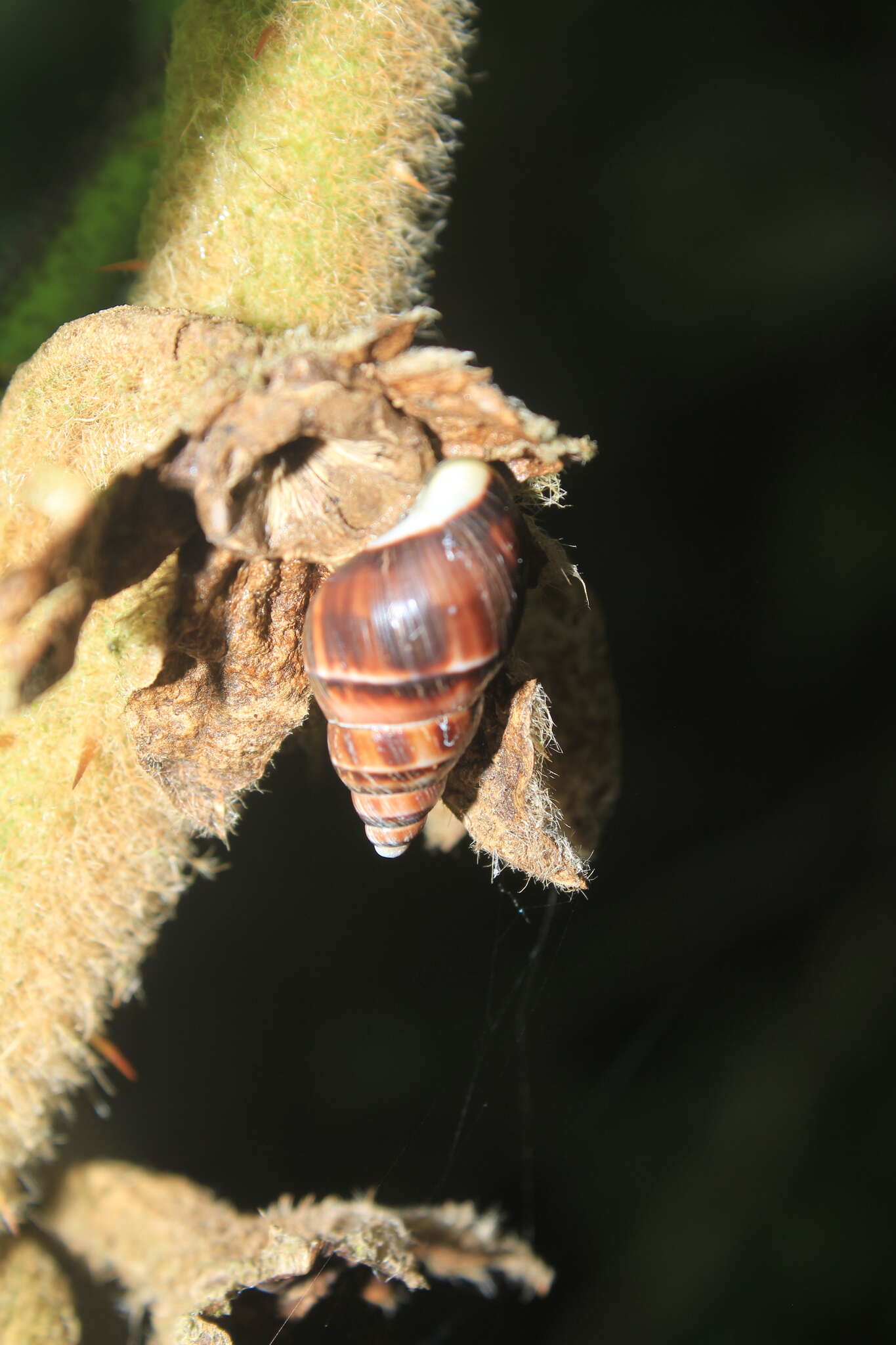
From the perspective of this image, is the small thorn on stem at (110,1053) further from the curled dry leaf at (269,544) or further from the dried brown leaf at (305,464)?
the dried brown leaf at (305,464)

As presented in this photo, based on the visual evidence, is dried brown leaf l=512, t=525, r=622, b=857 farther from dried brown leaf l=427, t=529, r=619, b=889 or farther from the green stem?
the green stem

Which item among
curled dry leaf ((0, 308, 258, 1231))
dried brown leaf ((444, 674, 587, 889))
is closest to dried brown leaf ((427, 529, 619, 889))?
dried brown leaf ((444, 674, 587, 889))

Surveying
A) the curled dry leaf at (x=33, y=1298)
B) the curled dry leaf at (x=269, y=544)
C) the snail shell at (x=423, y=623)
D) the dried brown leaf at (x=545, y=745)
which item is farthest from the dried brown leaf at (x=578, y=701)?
the curled dry leaf at (x=33, y=1298)

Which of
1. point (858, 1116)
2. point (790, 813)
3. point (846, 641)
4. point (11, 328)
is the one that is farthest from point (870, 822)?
point (11, 328)

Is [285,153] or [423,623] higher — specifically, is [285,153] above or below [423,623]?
above

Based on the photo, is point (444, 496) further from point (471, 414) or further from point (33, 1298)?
point (33, 1298)

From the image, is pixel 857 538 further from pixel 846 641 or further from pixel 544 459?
pixel 544 459

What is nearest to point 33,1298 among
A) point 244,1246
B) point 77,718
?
point 244,1246
